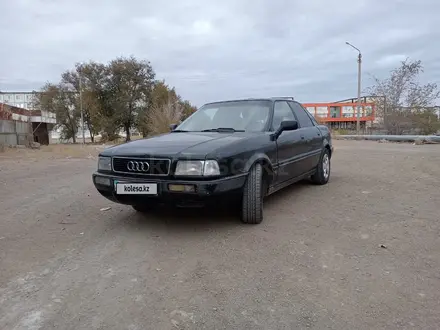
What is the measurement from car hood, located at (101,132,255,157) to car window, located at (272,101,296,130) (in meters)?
0.69

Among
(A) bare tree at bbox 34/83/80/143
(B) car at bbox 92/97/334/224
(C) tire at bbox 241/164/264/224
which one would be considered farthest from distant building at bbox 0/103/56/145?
(C) tire at bbox 241/164/264/224

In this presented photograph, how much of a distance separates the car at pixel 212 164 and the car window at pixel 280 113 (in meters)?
0.02

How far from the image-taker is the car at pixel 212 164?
3441 millimetres

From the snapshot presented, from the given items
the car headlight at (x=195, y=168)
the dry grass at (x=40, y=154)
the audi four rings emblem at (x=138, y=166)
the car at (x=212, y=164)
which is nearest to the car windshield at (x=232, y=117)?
the car at (x=212, y=164)

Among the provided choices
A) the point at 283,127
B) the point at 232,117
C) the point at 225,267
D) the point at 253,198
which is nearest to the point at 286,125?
the point at 283,127

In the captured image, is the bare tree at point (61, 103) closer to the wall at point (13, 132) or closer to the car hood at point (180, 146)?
the wall at point (13, 132)

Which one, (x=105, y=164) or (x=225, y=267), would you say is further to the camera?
(x=105, y=164)

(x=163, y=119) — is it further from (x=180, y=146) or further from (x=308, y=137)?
(x=180, y=146)

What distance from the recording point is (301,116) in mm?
5871

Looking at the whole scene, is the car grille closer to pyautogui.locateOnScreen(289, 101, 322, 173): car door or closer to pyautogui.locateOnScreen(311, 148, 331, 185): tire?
pyautogui.locateOnScreen(289, 101, 322, 173): car door

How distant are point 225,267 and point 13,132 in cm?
2458

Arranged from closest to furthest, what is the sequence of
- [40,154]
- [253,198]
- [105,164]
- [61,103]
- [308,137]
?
[253,198], [105,164], [308,137], [40,154], [61,103]

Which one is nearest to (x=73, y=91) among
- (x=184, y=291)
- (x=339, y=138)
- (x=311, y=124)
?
(x=339, y=138)

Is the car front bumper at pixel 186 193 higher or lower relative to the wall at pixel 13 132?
lower
